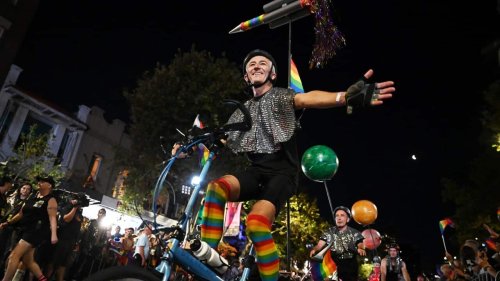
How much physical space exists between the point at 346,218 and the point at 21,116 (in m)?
23.8

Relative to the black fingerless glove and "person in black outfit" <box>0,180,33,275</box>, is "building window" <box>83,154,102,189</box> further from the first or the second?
the black fingerless glove

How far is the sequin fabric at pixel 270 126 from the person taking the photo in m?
3.01

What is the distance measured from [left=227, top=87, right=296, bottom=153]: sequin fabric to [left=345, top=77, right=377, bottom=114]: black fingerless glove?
0.65 metres

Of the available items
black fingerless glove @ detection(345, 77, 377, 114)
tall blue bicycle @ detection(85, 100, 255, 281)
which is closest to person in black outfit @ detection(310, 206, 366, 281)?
tall blue bicycle @ detection(85, 100, 255, 281)

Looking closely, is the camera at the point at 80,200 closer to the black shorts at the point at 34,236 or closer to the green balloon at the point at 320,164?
the black shorts at the point at 34,236

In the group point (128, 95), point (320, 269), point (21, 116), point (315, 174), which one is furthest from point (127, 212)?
point (320, 269)

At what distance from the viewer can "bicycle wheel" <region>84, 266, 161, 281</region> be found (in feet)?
6.23

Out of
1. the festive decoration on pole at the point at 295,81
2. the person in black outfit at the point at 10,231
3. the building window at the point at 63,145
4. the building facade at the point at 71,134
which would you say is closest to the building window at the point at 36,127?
the building facade at the point at 71,134

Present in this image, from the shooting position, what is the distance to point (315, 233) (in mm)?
27484

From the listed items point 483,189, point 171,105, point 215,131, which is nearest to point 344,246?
point 215,131

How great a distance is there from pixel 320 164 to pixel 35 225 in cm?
562

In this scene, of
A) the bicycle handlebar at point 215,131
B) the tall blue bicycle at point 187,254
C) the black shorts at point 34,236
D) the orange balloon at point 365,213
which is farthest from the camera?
the orange balloon at point 365,213

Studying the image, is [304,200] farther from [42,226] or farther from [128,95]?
[42,226]

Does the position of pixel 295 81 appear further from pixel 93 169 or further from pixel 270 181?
pixel 93 169
